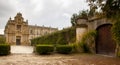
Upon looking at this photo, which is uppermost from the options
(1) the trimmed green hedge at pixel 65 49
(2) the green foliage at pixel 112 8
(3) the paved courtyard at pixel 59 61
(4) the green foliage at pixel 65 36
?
(2) the green foliage at pixel 112 8

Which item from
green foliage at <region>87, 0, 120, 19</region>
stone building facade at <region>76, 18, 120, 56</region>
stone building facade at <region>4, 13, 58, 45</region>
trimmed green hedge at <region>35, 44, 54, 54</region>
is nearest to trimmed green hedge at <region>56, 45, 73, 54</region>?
trimmed green hedge at <region>35, 44, 54, 54</region>

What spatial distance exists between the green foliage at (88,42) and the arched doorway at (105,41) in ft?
1.63

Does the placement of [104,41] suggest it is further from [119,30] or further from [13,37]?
[13,37]

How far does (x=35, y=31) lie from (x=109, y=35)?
196 feet

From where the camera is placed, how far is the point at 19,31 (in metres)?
46.7

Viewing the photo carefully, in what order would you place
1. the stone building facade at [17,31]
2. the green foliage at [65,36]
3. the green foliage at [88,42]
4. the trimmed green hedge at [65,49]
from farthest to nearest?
the stone building facade at [17,31], the green foliage at [65,36], the green foliage at [88,42], the trimmed green hedge at [65,49]

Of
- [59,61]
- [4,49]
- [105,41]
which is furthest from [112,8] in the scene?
[4,49]

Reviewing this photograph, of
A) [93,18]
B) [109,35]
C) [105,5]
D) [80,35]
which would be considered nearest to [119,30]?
[109,35]

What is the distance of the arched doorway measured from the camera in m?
15.6

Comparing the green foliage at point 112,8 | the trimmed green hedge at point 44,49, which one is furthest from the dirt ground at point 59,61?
the trimmed green hedge at point 44,49

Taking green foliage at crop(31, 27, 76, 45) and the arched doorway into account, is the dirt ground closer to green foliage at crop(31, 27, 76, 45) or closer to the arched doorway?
the arched doorway

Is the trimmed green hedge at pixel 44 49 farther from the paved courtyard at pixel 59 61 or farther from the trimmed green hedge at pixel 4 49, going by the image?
the paved courtyard at pixel 59 61

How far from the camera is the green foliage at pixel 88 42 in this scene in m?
17.5

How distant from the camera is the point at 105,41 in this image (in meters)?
16.4
